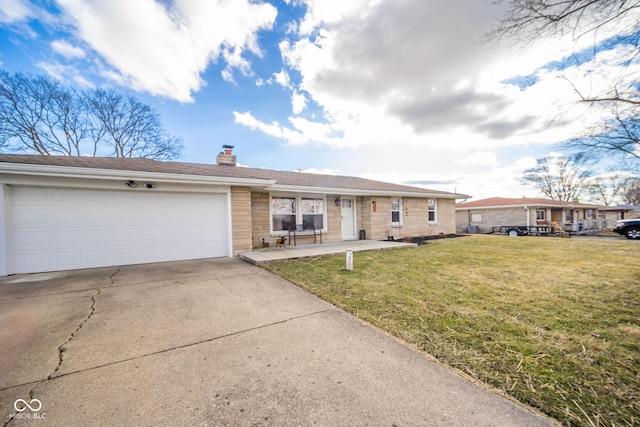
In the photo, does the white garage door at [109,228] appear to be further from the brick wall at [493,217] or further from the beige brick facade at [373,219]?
the brick wall at [493,217]

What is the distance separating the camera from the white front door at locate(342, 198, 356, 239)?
1162 centimetres

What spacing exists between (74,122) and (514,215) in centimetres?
3423

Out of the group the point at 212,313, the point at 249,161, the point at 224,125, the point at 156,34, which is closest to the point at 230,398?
the point at 212,313

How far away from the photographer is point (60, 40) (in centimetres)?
959

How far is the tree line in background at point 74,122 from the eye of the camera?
1342cm

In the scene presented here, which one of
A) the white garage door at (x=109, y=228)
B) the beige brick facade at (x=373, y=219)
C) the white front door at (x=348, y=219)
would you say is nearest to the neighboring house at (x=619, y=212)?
the beige brick facade at (x=373, y=219)

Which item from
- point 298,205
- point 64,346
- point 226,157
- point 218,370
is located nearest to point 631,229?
point 298,205

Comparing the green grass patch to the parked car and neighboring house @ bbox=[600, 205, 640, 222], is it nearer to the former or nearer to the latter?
the parked car

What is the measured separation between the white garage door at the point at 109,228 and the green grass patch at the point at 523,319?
3091 mm

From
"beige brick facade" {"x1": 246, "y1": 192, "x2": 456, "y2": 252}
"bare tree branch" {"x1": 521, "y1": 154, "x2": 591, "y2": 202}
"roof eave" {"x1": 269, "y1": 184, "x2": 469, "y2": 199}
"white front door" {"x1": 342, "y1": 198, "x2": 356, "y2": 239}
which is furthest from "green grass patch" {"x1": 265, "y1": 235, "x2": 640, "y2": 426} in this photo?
"bare tree branch" {"x1": 521, "y1": 154, "x2": 591, "y2": 202}

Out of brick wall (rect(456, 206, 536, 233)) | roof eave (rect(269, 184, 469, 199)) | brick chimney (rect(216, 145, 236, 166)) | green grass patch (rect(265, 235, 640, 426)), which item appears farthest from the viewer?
brick wall (rect(456, 206, 536, 233))

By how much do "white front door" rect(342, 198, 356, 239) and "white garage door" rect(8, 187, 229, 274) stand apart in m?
5.70

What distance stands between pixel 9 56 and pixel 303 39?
1303cm

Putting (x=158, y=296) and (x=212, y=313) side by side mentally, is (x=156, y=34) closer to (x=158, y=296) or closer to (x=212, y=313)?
(x=158, y=296)
